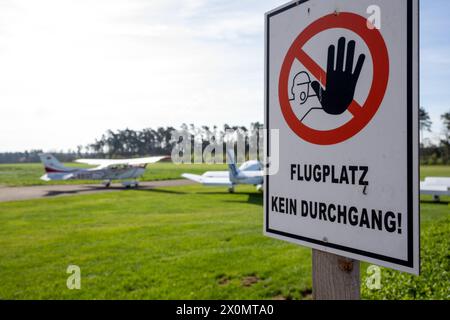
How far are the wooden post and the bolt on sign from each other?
0.09m

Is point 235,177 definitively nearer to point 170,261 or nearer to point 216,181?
point 216,181

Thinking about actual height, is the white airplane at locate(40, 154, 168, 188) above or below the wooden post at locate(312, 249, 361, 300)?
below

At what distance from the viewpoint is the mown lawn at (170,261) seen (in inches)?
204

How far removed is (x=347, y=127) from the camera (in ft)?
A: 4.35

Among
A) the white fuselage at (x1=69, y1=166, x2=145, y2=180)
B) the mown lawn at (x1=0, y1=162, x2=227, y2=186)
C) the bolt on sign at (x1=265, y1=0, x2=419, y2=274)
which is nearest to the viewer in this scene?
the bolt on sign at (x1=265, y1=0, x2=419, y2=274)

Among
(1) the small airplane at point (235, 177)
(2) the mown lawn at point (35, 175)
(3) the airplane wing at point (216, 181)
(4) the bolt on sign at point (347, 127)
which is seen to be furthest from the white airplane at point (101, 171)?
(4) the bolt on sign at point (347, 127)

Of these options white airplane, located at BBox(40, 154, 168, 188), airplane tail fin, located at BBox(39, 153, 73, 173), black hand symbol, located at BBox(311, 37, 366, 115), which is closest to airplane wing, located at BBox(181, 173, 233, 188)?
white airplane, located at BBox(40, 154, 168, 188)

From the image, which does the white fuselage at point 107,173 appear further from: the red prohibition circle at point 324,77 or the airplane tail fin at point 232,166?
the red prohibition circle at point 324,77

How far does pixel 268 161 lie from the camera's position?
1.66m

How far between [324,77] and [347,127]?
241mm

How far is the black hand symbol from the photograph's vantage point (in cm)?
132

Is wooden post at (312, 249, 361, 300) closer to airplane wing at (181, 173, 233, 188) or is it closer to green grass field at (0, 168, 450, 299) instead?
green grass field at (0, 168, 450, 299)

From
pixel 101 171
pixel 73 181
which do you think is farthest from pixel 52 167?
pixel 73 181
